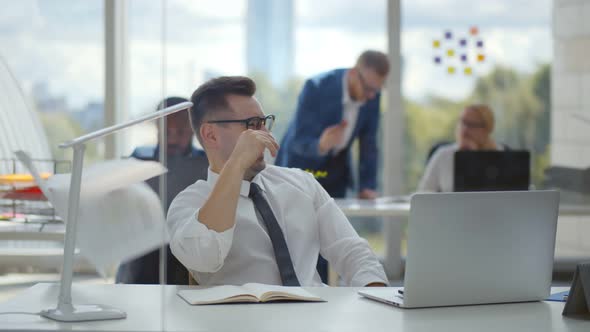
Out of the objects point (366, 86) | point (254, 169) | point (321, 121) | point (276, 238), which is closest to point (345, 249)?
point (276, 238)

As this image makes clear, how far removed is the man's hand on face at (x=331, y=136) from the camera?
4.13 m

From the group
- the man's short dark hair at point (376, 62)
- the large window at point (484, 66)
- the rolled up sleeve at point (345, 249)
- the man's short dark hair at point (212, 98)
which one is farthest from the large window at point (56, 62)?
the large window at point (484, 66)

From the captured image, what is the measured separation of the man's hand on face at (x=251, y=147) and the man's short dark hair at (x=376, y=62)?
2.40 metres

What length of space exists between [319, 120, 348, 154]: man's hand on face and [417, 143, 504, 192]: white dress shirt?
68 cm

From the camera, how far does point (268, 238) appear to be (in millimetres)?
2213

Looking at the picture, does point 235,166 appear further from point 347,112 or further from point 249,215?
point 347,112

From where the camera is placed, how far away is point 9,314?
5.23 ft

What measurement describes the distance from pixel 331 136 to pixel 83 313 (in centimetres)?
278

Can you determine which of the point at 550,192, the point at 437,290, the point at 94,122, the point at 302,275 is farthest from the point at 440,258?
the point at 94,122

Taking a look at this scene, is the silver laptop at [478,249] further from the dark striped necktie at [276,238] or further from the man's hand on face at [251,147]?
the man's hand on face at [251,147]

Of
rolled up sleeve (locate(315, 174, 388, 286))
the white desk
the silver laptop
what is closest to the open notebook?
the white desk

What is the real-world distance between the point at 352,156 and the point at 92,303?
296 cm

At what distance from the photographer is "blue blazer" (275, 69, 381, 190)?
3.85 meters

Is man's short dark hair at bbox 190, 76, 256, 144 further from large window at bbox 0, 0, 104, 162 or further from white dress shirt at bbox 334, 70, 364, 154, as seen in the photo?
white dress shirt at bbox 334, 70, 364, 154
